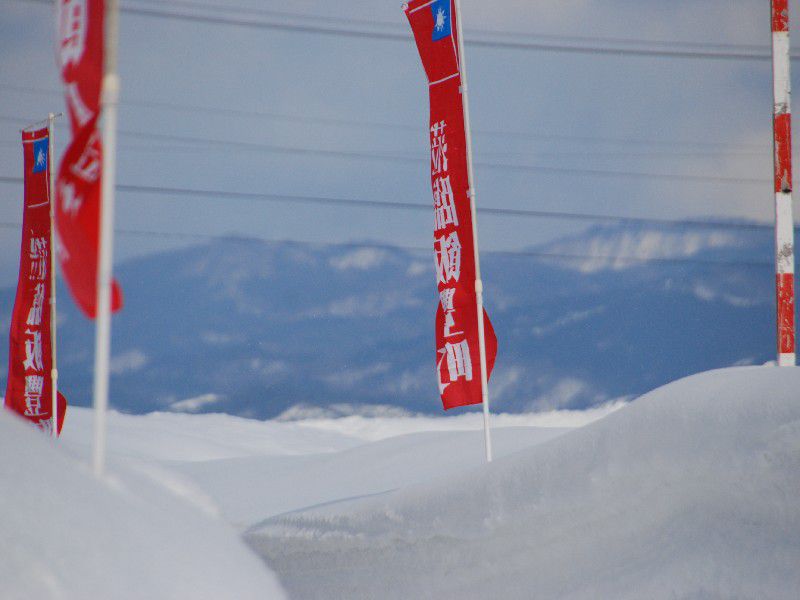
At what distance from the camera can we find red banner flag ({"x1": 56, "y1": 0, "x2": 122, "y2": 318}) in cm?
311

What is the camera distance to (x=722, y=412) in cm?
496

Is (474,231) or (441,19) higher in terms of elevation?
(441,19)

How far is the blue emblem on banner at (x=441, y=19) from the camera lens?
23.7 feet

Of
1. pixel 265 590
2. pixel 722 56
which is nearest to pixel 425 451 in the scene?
pixel 265 590

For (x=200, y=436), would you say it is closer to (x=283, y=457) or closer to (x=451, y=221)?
(x=283, y=457)

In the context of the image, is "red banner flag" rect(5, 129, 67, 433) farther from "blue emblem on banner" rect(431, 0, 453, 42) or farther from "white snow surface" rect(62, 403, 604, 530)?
"blue emblem on banner" rect(431, 0, 453, 42)

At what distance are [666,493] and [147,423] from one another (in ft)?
55.0

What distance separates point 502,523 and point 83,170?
3.26 metres

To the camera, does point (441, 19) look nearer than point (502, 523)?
No

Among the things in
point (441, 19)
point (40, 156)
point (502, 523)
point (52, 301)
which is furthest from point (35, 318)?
point (502, 523)

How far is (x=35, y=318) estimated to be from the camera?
415 inches

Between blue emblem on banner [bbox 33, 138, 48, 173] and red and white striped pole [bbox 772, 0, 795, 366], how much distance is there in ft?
25.6

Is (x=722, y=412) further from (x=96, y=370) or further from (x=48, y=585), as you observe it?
(x=48, y=585)

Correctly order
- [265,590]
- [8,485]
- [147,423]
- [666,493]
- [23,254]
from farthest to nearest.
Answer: [147,423]
[23,254]
[666,493]
[265,590]
[8,485]
